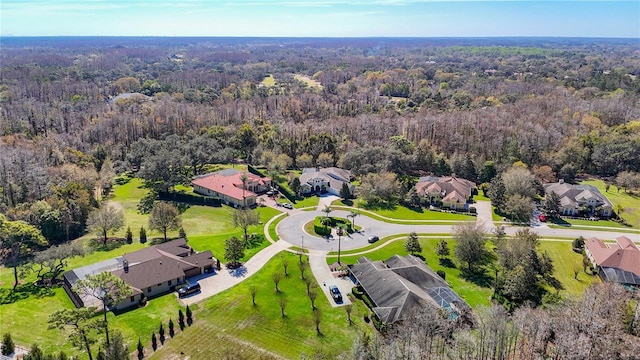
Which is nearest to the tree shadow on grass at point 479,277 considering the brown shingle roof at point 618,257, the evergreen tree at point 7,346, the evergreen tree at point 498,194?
the brown shingle roof at point 618,257

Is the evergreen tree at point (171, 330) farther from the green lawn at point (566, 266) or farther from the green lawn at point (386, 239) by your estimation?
the green lawn at point (566, 266)

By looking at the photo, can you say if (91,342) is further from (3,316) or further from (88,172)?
(88,172)

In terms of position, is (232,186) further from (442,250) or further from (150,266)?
(442,250)

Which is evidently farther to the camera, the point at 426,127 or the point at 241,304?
the point at 426,127

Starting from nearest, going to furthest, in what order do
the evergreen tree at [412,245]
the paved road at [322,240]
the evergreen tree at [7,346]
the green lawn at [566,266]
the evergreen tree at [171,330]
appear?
the evergreen tree at [7,346] → the evergreen tree at [171,330] → the paved road at [322,240] → the green lawn at [566,266] → the evergreen tree at [412,245]

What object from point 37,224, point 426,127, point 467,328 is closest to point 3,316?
point 37,224

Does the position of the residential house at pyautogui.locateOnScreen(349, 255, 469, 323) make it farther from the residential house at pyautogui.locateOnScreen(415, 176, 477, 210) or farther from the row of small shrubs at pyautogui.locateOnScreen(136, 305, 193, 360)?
the residential house at pyautogui.locateOnScreen(415, 176, 477, 210)

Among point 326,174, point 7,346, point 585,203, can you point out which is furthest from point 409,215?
point 7,346
